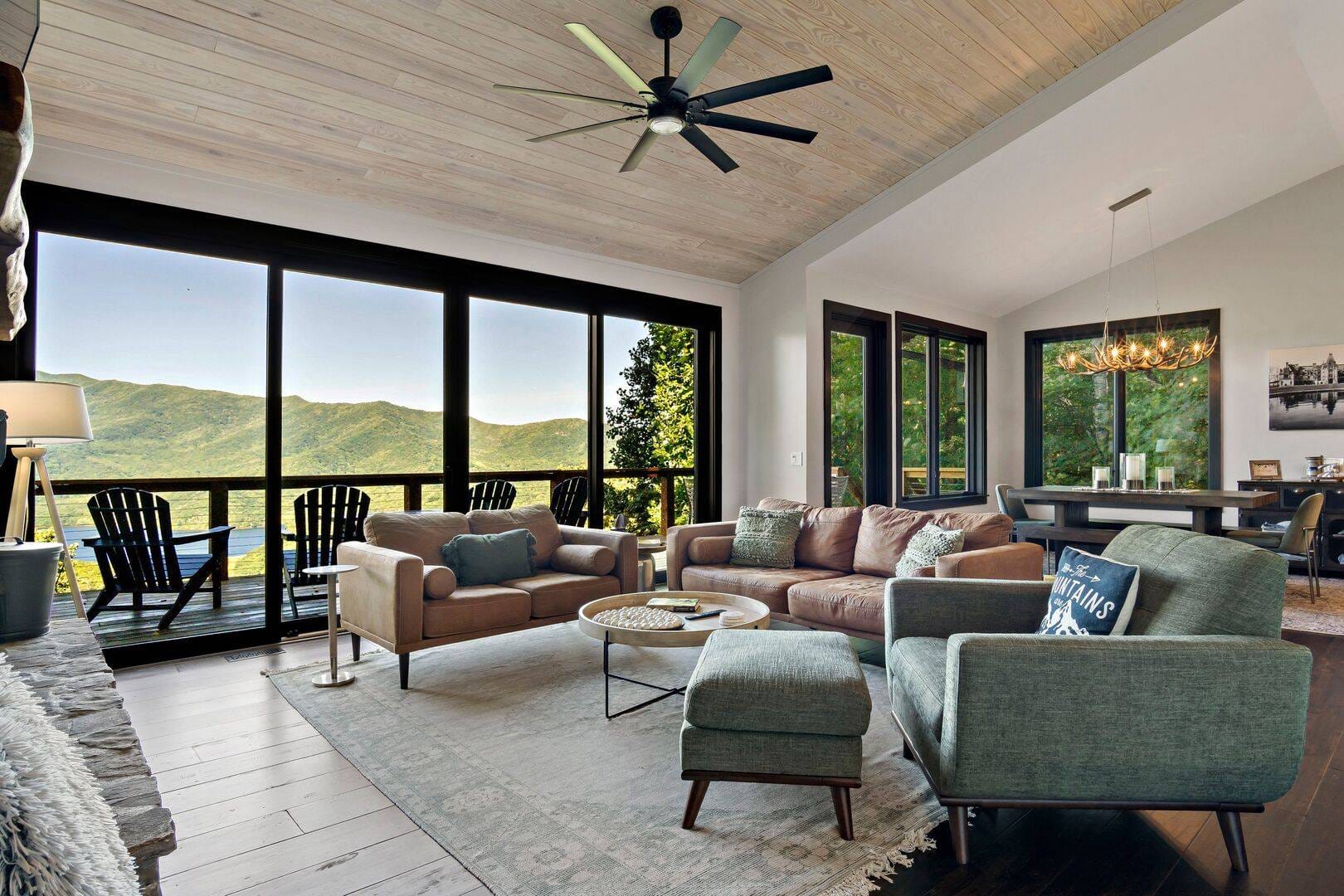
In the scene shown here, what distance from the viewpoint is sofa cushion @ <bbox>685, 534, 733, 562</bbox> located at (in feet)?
15.1

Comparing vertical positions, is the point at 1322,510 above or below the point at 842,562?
above

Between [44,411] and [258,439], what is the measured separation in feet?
Answer: 4.78

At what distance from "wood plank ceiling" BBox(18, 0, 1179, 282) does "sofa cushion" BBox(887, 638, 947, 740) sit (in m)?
2.89

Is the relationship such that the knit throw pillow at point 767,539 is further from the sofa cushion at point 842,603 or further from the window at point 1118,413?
the window at point 1118,413

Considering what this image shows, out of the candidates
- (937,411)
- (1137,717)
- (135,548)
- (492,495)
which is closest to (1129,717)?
(1137,717)

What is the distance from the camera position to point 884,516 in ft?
14.0

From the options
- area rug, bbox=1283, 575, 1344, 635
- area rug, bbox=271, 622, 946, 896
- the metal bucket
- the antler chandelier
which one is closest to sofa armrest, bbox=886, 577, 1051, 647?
area rug, bbox=271, 622, 946, 896

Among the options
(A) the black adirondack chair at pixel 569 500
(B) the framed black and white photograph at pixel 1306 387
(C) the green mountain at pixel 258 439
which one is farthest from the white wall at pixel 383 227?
(B) the framed black and white photograph at pixel 1306 387

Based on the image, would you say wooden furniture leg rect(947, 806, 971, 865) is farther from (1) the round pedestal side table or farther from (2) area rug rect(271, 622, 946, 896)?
(1) the round pedestal side table

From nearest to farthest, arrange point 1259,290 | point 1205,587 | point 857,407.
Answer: point 1205,587 → point 857,407 → point 1259,290

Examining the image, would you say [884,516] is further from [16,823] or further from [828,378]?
[16,823]

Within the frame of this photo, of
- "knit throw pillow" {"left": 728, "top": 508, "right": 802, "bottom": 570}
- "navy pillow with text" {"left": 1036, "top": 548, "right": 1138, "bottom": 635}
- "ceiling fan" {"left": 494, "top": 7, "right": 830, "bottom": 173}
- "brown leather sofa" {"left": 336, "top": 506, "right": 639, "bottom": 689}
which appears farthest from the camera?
"knit throw pillow" {"left": 728, "top": 508, "right": 802, "bottom": 570}

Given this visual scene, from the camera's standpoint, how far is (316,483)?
473cm

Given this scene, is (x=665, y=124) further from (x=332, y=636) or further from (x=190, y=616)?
(x=190, y=616)
